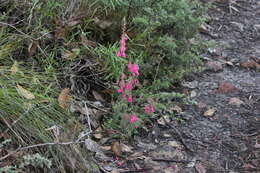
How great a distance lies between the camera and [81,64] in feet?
9.84

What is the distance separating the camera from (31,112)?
2357mm

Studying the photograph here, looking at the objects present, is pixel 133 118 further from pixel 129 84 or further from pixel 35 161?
pixel 35 161

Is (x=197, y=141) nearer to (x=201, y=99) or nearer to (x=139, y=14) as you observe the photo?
(x=201, y=99)

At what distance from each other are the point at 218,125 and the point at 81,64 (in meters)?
1.04

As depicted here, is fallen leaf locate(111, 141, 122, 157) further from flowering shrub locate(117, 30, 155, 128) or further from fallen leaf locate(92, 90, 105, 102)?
fallen leaf locate(92, 90, 105, 102)

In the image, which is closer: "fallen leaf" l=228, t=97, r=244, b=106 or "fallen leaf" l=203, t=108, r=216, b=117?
"fallen leaf" l=203, t=108, r=216, b=117

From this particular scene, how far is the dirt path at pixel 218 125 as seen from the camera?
2.57 meters

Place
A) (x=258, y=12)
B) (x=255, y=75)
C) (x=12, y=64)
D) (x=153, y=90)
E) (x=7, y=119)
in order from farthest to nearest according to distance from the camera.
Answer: (x=258, y=12) < (x=255, y=75) < (x=153, y=90) < (x=12, y=64) < (x=7, y=119)

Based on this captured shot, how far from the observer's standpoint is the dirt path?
2569 millimetres

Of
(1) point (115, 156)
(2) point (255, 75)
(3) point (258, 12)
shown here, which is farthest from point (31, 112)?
(3) point (258, 12)

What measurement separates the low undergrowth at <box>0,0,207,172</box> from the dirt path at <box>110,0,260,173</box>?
0.17 meters

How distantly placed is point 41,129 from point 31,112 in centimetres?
11

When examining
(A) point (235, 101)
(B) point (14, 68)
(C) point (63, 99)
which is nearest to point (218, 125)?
(A) point (235, 101)

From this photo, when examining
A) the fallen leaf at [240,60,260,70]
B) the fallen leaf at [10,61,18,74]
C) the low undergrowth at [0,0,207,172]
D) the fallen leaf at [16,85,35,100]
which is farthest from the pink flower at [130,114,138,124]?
the fallen leaf at [240,60,260,70]
